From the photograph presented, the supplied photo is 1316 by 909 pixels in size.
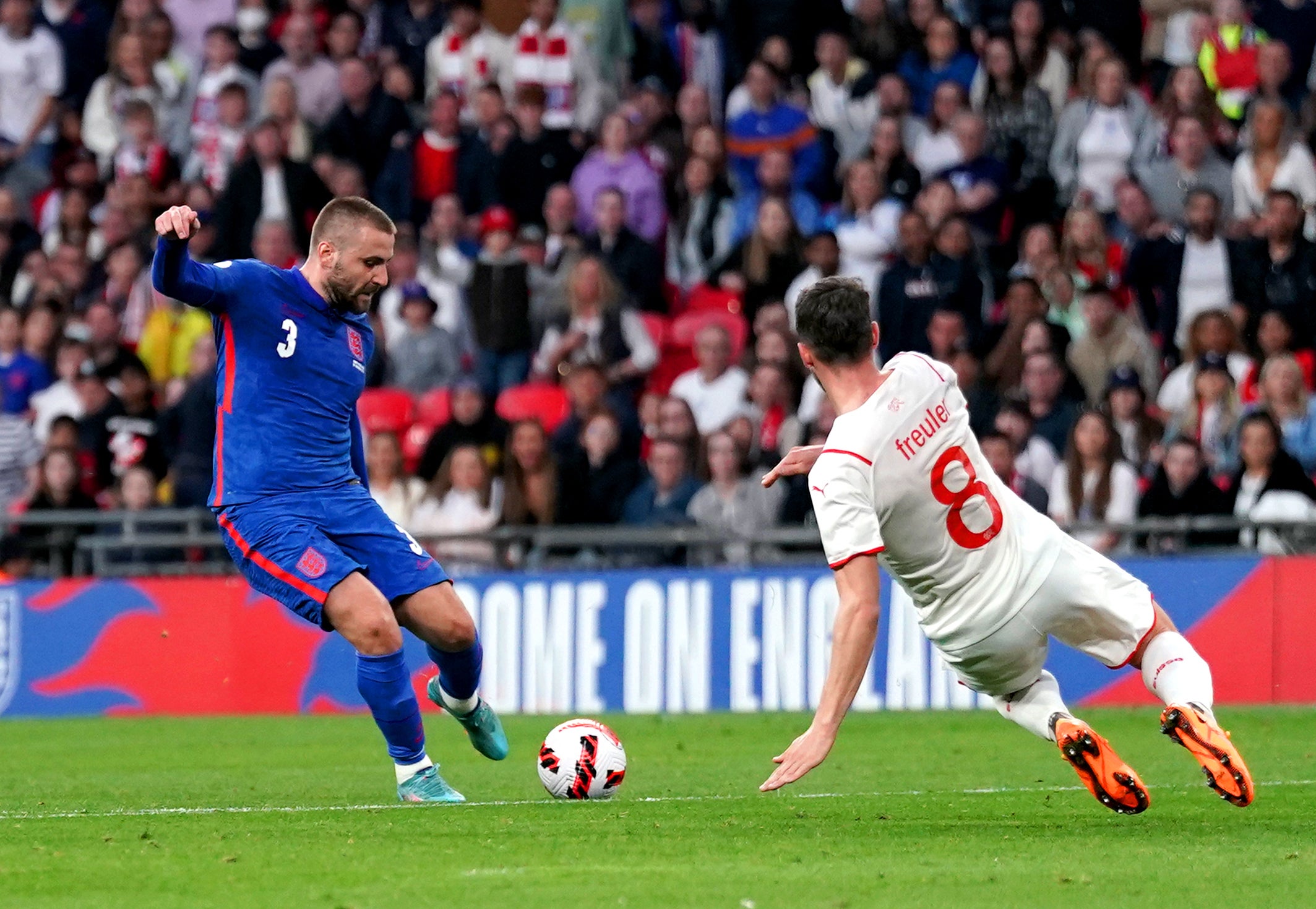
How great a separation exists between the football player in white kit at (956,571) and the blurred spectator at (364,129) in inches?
495

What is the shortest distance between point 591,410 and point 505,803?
26.7ft

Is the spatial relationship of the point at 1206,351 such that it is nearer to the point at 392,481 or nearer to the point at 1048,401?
the point at 1048,401

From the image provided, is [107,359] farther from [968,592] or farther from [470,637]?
[968,592]

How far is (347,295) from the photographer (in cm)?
863

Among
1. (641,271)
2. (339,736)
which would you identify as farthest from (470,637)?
(641,271)

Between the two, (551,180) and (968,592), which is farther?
(551,180)

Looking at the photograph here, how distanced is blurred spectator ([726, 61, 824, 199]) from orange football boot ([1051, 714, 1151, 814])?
1158 cm

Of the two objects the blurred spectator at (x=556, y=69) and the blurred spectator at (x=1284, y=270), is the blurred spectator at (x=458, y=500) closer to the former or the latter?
the blurred spectator at (x=556, y=69)

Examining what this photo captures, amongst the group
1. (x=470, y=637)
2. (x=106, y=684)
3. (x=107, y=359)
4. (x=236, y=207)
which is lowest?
(x=106, y=684)

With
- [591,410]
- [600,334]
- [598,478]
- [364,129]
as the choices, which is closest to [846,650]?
[598,478]

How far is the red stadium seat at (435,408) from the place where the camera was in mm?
17531

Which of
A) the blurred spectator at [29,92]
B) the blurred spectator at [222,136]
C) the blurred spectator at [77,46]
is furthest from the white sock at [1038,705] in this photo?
the blurred spectator at [77,46]

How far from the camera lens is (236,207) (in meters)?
18.8

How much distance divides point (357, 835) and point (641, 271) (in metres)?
11.0
